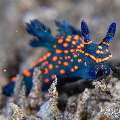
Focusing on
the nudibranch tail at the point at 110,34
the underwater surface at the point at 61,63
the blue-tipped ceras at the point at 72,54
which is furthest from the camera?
the underwater surface at the point at 61,63

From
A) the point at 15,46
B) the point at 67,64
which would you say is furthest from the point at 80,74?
the point at 15,46

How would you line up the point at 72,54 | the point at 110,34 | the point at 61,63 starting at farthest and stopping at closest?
the point at 61,63
the point at 72,54
the point at 110,34

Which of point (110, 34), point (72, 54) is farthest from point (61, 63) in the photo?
point (110, 34)

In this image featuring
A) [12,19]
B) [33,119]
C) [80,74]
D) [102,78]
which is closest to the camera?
[102,78]

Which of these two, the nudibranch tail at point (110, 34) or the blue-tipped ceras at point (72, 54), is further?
the blue-tipped ceras at point (72, 54)

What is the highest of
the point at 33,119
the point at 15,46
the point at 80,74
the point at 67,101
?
the point at 15,46

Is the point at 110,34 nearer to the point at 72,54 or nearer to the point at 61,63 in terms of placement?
the point at 72,54

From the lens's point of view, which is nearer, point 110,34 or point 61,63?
point 110,34

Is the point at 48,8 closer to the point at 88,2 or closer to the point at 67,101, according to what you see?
the point at 88,2
